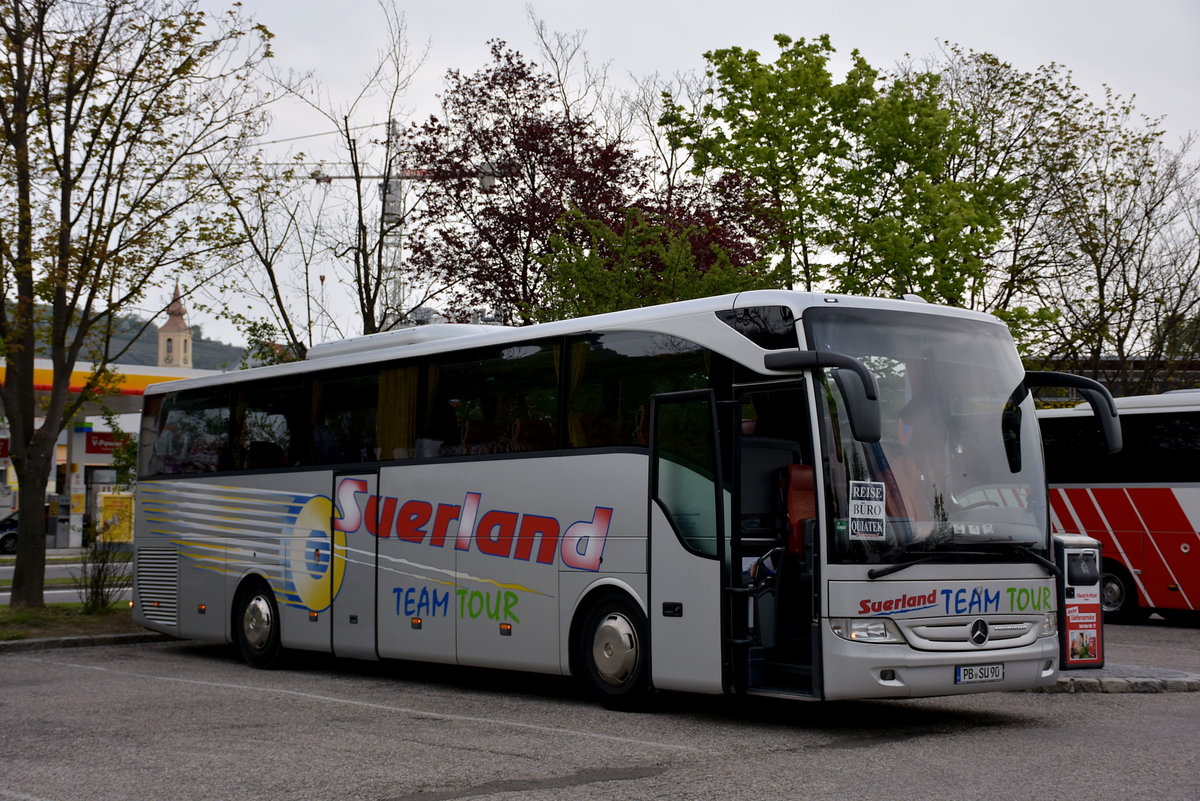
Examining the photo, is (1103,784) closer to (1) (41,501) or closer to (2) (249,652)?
(2) (249,652)

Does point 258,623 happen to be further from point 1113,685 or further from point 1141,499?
point 1141,499

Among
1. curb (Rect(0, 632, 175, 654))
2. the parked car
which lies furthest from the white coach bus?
the parked car

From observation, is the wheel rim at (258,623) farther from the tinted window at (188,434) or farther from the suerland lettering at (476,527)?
the suerland lettering at (476,527)

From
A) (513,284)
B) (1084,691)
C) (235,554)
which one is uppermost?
(513,284)

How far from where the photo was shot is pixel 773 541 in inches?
421

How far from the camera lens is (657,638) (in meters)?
11.1

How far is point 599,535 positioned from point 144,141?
1127 cm

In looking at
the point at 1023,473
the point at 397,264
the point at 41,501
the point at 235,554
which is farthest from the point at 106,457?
the point at 1023,473

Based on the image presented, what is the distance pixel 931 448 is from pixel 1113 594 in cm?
1288

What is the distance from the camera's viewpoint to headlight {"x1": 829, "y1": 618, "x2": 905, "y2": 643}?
9.95 metres

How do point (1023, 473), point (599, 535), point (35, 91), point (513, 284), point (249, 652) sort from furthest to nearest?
point (513, 284) < point (35, 91) < point (249, 652) < point (599, 535) < point (1023, 473)

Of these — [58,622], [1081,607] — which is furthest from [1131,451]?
[58,622]

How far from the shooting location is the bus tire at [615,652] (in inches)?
451

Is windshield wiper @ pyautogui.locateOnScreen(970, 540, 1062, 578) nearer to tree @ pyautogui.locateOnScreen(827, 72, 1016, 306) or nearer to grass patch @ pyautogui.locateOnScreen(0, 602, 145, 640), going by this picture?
grass patch @ pyautogui.locateOnScreen(0, 602, 145, 640)
